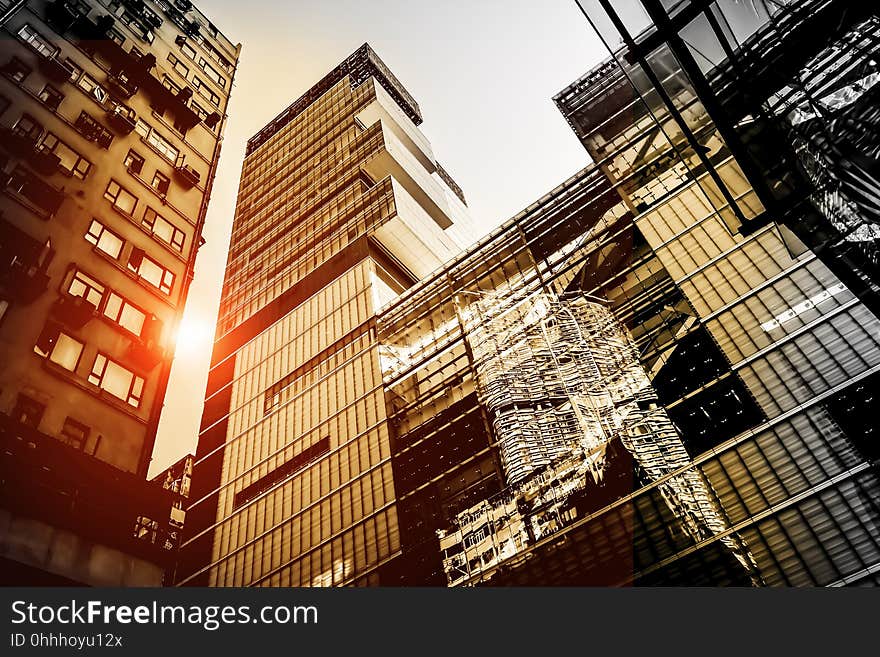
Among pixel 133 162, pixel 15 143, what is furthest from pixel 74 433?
pixel 133 162

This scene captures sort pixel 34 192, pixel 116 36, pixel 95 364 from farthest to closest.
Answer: pixel 116 36 < pixel 34 192 < pixel 95 364

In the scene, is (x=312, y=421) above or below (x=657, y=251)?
above

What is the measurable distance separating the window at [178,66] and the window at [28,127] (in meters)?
11.2

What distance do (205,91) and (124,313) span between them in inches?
671

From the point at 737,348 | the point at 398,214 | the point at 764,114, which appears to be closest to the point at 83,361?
the point at 764,114

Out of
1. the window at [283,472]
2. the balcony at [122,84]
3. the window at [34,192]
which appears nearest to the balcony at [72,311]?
the window at [34,192]

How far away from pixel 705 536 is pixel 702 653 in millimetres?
13659

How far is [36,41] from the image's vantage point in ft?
87.2

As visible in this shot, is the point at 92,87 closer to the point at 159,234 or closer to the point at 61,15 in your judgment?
the point at 61,15

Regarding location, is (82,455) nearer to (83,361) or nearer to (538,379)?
(83,361)

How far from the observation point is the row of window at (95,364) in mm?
19828

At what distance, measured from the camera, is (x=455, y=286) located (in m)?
41.4

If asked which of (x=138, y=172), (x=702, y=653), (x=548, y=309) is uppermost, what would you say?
(x=138, y=172)

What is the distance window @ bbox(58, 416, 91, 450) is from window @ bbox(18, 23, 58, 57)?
53.8ft
